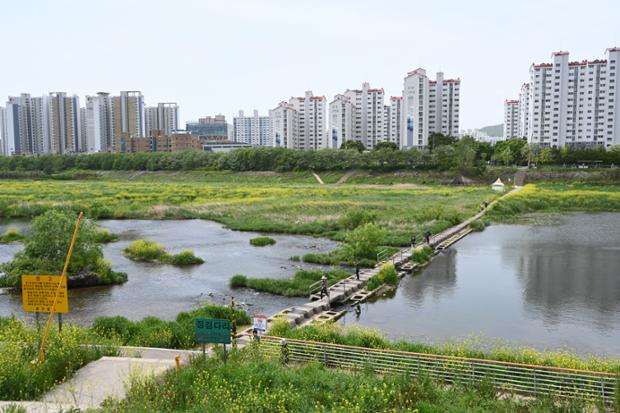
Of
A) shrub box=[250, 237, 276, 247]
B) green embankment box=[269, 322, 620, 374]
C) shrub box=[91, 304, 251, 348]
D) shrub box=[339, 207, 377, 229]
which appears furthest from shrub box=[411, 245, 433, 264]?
shrub box=[91, 304, 251, 348]

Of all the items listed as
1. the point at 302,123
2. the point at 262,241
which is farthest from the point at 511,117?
the point at 262,241

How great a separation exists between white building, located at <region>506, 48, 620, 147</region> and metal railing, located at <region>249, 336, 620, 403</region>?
373 ft

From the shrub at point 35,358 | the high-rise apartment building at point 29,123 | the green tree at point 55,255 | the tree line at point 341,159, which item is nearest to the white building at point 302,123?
the tree line at point 341,159

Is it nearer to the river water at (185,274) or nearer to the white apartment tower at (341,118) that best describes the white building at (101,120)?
the white apartment tower at (341,118)

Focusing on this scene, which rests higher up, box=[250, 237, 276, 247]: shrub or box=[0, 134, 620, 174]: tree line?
box=[0, 134, 620, 174]: tree line

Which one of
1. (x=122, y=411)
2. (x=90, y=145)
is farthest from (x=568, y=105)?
(x=90, y=145)

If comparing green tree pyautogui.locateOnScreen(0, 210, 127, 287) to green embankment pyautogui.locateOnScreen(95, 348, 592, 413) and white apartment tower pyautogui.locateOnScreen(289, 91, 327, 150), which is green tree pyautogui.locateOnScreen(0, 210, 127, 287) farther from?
white apartment tower pyautogui.locateOnScreen(289, 91, 327, 150)

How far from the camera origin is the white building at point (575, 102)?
363 feet

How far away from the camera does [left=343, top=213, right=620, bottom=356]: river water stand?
18.9 m

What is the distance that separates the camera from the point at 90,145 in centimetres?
17825

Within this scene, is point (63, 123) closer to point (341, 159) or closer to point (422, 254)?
point (341, 159)

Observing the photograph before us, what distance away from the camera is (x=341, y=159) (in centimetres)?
9294

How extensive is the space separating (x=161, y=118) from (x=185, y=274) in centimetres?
16924

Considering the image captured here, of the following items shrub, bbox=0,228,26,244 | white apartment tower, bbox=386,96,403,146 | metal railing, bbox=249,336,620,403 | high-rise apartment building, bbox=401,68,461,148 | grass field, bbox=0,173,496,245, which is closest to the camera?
metal railing, bbox=249,336,620,403
